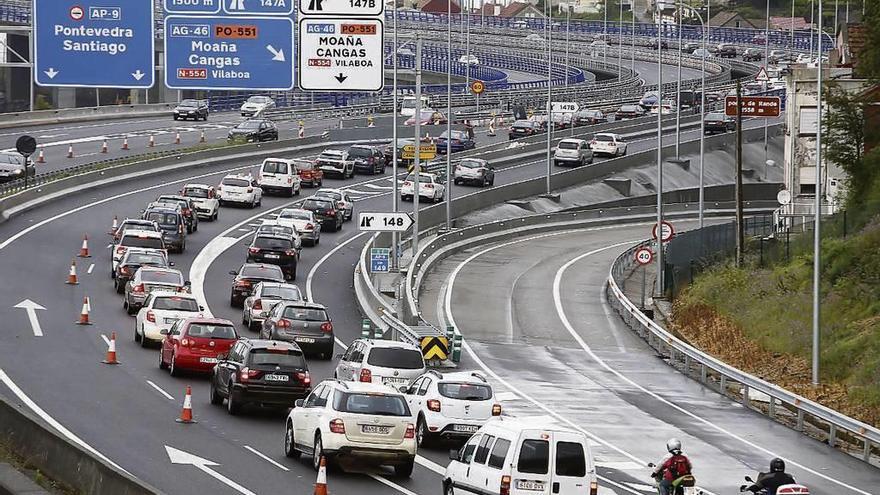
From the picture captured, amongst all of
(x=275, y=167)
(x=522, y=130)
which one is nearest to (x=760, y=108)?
(x=275, y=167)

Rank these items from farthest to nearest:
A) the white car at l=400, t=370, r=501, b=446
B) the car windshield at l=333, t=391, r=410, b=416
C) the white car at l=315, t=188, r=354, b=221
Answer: the white car at l=315, t=188, r=354, b=221
the white car at l=400, t=370, r=501, b=446
the car windshield at l=333, t=391, r=410, b=416

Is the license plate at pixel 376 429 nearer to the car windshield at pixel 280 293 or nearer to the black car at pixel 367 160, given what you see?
the car windshield at pixel 280 293

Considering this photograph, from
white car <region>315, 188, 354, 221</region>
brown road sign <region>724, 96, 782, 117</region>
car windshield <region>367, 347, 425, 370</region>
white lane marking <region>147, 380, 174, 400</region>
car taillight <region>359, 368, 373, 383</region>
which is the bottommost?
white car <region>315, 188, 354, 221</region>

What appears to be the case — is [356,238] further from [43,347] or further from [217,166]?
[43,347]

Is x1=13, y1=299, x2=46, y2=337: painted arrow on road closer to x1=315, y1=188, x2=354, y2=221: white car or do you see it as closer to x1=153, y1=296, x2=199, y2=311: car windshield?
x1=153, y1=296, x2=199, y2=311: car windshield

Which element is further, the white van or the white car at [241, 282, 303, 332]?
the white car at [241, 282, 303, 332]

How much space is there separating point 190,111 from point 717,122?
3274 cm

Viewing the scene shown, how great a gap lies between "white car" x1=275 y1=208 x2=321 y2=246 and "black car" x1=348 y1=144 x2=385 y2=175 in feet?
67.8

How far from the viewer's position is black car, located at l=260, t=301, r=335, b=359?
39.0 metres

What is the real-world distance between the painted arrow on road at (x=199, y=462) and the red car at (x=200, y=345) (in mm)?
7401

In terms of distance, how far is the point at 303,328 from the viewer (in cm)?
3916

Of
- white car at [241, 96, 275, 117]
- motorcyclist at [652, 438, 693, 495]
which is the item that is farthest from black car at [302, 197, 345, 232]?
motorcyclist at [652, 438, 693, 495]

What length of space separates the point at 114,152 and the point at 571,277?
28.4m

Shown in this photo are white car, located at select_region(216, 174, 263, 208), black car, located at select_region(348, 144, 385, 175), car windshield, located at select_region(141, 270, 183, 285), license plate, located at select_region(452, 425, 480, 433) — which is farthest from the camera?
black car, located at select_region(348, 144, 385, 175)
